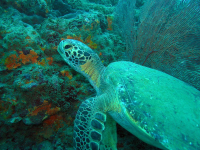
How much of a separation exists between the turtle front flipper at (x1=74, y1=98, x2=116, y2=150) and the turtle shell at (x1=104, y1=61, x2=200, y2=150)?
0.45 m

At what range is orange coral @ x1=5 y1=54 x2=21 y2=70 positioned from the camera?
1613mm

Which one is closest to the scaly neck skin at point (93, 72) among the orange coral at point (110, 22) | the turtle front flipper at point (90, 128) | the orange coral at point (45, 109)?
the turtle front flipper at point (90, 128)

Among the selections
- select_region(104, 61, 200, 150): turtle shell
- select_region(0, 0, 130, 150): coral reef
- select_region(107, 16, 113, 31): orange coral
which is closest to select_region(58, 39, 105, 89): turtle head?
select_region(0, 0, 130, 150): coral reef

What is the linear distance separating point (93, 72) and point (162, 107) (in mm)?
1306

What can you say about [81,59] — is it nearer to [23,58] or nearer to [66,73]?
[66,73]

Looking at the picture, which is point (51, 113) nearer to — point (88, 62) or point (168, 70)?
point (88, 62)

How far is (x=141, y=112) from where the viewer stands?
1150mm

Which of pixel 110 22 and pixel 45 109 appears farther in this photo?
pixel 110 22

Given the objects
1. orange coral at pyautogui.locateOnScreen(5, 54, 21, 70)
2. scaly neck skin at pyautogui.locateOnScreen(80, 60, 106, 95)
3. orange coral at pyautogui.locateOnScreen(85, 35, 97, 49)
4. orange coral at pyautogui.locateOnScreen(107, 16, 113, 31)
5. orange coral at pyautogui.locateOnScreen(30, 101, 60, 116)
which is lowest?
orange coral at pyautogui.locateOnScreen(30, 101, 60, 116)

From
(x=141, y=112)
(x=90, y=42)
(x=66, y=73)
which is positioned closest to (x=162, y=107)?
(x=141, y=112)

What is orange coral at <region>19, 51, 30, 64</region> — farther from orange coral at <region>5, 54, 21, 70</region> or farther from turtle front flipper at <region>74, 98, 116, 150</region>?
turtle front flipper at <region>74, 98, 116, 150</region>

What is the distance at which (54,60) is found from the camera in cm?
203

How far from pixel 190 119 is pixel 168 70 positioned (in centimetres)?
134

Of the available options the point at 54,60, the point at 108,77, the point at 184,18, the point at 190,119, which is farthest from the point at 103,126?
the point at 184,18
